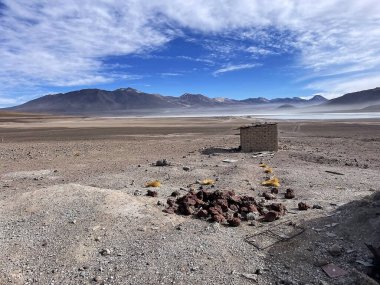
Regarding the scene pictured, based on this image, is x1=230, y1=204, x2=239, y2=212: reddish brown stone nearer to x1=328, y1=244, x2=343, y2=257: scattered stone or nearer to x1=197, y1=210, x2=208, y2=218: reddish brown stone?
x1=197, y1=210, x2=208, y2=218: reddish brown stone

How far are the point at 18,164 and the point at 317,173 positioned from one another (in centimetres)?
896

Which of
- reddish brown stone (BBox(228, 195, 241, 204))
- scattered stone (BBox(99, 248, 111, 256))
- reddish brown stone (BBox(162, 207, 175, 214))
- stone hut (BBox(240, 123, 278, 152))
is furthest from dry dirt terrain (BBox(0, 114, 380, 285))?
stone hut (BBox(240, 123, 278, 152))

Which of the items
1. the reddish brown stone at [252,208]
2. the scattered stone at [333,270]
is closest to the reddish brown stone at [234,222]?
the reddish brown stone at [252,208]

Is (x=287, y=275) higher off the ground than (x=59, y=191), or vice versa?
(x=59, y=191)

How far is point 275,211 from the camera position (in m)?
7.04

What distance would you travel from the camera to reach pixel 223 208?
7168mm

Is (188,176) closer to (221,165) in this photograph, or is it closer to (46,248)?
(221,165)

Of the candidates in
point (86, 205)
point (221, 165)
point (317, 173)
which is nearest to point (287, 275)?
point (86, 205)

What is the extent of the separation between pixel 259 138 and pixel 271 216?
959cm

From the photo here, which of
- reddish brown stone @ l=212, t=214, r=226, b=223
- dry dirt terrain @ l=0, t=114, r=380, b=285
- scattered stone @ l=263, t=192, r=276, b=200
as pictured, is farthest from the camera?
scattered stone @ l=263, t=192, r=276, b=200

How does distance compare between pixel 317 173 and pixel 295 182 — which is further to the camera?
pixel 317 173

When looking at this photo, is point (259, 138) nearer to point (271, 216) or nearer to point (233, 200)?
point (233, 200)

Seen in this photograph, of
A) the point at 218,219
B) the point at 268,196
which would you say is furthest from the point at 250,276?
the point at 268,196

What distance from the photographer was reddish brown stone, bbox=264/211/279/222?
6812mm
